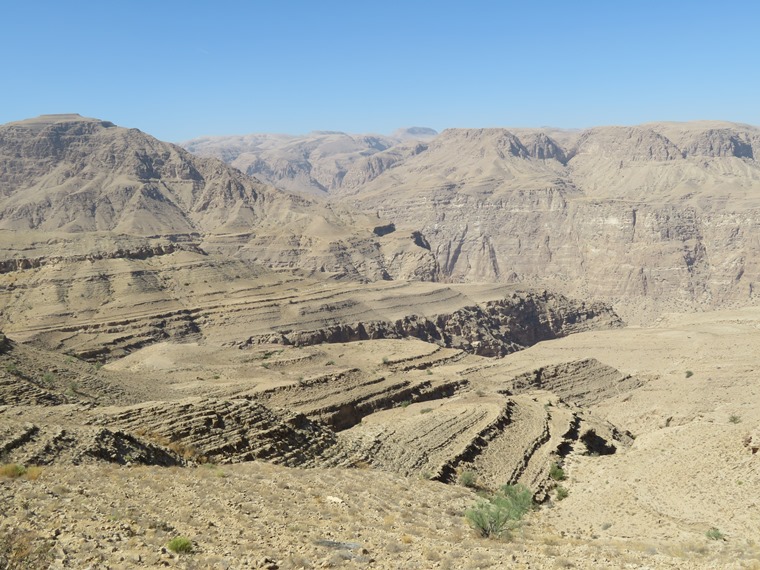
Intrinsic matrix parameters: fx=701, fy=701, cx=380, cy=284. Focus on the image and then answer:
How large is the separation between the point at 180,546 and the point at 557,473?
820 inches

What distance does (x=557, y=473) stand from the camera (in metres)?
30.1

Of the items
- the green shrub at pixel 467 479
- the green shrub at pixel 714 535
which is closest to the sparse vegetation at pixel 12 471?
the green shrub at pixel 467 479

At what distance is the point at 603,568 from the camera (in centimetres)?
1353

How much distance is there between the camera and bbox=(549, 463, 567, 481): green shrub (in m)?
30.0

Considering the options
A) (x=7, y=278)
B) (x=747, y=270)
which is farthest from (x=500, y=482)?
(x=747, y=270)

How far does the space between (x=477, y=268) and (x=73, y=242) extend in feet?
370

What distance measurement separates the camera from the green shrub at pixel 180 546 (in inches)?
506

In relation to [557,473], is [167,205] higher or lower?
higher

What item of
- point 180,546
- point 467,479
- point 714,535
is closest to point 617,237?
point 467,479

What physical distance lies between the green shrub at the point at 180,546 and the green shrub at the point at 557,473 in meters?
20.5

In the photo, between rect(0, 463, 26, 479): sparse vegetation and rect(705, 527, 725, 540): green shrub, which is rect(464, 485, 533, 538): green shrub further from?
rect(0, 463, 26, 479): sparse vegetation

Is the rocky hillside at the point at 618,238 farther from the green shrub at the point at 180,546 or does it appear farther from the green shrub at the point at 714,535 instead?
the green shrub at the point at 180,546

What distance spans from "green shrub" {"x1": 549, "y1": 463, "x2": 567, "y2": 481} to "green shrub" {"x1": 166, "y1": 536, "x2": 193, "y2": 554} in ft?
67.2

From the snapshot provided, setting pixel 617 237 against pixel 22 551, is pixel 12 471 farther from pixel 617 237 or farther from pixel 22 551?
pixel 617 237
